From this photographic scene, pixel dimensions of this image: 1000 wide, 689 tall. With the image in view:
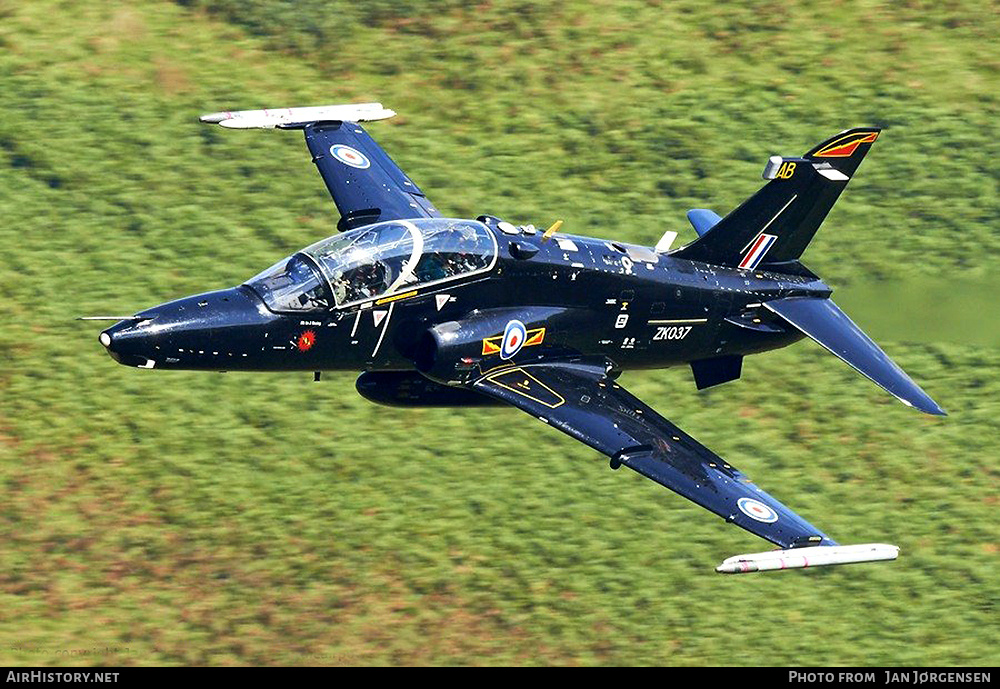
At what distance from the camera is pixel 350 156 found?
86.3 feet

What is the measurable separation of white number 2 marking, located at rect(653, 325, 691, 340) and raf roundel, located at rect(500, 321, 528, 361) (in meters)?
2.28

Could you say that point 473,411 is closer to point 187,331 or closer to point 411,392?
point 411,392

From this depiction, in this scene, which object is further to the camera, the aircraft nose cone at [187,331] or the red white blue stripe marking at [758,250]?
the red white blue stripe marking at [758,250]

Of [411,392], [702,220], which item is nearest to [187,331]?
[411,392]

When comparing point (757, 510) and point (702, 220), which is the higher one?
point (702, 220)

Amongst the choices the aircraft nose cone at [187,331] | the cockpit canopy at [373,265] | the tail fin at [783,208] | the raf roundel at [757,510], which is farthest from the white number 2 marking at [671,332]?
the aircraft nose cone at [187,331]

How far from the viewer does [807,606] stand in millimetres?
23312

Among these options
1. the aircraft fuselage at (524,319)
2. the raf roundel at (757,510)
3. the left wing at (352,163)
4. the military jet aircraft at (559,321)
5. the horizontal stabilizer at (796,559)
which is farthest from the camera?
the left wing at (352,163)

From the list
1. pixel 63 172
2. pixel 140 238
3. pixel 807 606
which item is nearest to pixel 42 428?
pixel 140 238

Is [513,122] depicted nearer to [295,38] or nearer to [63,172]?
[295,38]

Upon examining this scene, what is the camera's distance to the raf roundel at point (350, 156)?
1029 inches

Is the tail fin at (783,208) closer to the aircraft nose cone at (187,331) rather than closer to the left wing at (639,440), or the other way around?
the left wing at (639,440)

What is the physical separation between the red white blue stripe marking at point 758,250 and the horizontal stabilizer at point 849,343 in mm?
670

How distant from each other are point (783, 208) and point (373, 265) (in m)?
6.48
